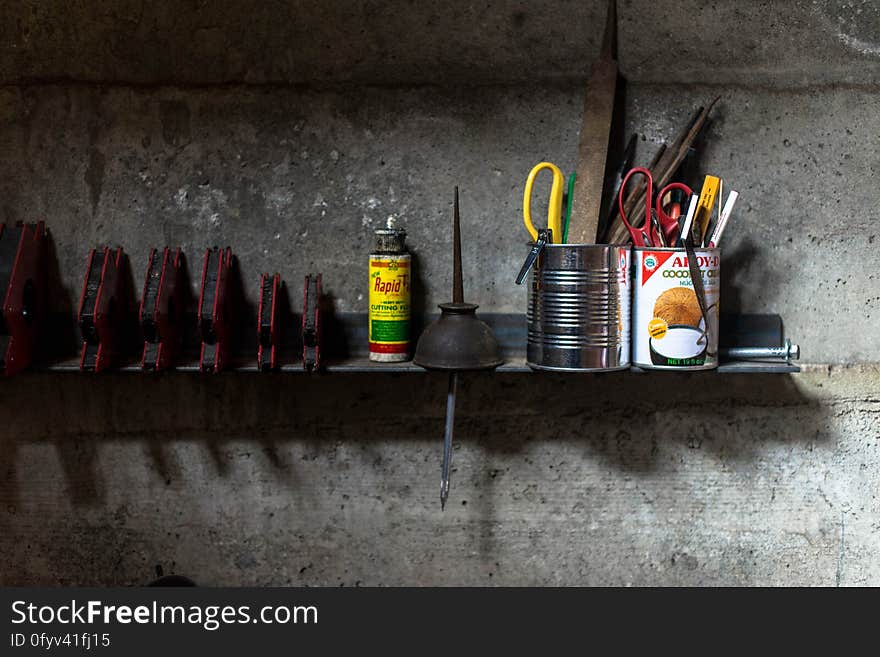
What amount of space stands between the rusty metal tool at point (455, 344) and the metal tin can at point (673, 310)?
0.81 ft

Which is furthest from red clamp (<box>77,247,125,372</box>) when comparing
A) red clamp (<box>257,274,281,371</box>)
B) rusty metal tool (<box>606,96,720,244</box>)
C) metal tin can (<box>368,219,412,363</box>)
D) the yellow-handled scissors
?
rusty metal tool (<box>606,96,720,244</box>)

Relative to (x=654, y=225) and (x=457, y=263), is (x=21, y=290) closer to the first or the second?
(x=457, y=263)

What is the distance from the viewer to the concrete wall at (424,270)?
1.29 m

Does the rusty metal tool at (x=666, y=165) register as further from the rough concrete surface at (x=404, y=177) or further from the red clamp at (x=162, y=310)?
the red clamp at (x=162, y=310)

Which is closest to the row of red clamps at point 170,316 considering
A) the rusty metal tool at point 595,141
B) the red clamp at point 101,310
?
the red clamp at point 101,310

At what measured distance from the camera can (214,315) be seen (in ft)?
3.89

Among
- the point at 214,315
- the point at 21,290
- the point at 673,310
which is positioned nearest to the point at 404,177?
the point at 214,315

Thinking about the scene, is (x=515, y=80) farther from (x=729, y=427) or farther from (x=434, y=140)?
(x=729, y=427)

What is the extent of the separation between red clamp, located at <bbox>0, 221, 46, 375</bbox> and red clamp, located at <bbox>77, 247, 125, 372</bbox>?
9cm

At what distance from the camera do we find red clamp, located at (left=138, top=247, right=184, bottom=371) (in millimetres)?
1183

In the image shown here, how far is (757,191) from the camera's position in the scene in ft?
4.26

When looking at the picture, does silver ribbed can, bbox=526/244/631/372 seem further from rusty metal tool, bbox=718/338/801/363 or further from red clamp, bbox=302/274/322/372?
red clamp, bbox=302/274/322/372

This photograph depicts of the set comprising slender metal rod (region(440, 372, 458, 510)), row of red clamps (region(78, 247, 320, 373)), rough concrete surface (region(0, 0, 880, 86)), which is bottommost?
slender metal rod (region(440, 372, 458, 510))
